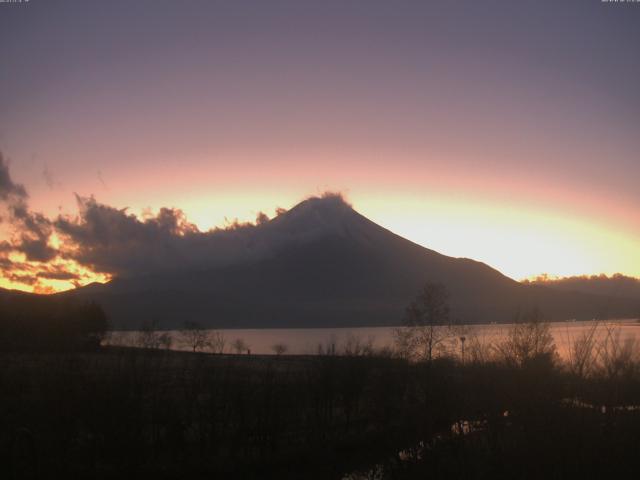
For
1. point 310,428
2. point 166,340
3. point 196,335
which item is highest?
point 166,340

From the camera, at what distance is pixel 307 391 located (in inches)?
968

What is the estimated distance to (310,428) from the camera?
73.1 ft

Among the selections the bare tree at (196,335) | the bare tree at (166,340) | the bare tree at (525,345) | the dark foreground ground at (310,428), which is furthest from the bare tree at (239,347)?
the bare tree at (525,345)

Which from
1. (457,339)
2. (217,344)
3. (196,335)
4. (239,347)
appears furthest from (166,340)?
(196,335)

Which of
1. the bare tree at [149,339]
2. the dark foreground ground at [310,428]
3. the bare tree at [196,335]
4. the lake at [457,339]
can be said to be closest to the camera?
the dark foreground ground at [310,428]

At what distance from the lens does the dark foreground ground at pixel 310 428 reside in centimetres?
1292

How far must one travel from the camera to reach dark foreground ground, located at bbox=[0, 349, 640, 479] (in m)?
12.9

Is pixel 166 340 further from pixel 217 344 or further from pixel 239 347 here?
pixel 239 347

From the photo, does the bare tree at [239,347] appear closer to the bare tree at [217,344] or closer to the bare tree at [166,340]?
the bare tree at [217,344]

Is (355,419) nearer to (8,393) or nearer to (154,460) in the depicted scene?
(154,460)

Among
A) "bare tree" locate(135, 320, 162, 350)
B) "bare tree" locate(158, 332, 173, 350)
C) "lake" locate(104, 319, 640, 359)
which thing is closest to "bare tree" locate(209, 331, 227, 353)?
"lake" locate(104, 319, 640, 359)

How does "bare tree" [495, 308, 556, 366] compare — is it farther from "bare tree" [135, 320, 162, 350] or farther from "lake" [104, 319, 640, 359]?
"bare tree" [135, 320, 162, 350]

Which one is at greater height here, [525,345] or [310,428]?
[525,345]

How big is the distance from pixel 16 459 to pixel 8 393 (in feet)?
16.1
